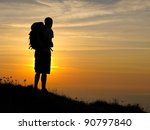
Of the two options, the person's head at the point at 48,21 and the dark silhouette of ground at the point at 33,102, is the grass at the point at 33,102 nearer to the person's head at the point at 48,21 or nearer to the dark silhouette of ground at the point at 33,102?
the dark silhouette of ground at the point at 33,102

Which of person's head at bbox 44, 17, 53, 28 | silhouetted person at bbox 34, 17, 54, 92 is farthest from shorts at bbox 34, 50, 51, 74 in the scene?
person's head at bbox 44, 17, 53, 28

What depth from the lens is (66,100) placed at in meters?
23.0

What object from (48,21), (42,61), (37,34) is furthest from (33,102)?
(48,21)

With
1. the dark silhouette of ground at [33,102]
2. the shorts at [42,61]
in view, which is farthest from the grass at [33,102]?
the shorts at [42,61]

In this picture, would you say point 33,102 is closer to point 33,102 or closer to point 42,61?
point 33,102

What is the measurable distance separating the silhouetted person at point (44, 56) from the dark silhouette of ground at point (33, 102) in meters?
0.59

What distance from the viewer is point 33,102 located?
21344mm

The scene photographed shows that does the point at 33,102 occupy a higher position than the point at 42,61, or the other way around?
the point at 42,61

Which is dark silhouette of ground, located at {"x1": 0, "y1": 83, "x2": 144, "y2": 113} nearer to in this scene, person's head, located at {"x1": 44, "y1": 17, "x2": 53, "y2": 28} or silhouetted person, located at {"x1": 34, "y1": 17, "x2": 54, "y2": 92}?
silhouetted person, located at {"x1": 34, "y1": 17, "x2": 54, "y2": 92}

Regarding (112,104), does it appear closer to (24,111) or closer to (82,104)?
(82,104)

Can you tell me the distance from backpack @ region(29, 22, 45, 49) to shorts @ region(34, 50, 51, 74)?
0.27 m

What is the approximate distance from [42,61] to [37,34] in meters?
1.02

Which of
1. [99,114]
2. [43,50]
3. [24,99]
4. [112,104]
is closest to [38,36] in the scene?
[43,50]

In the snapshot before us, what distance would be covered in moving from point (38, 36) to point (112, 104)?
589cm
